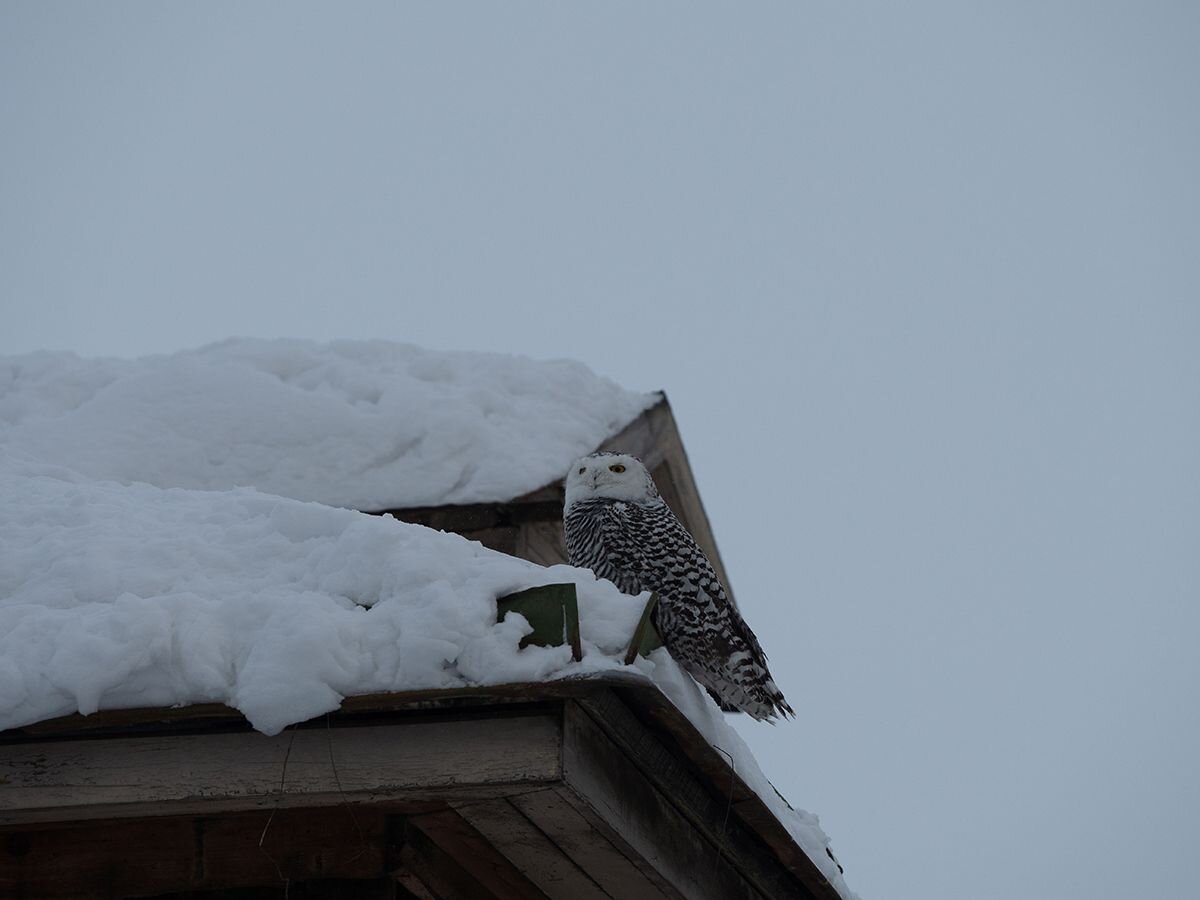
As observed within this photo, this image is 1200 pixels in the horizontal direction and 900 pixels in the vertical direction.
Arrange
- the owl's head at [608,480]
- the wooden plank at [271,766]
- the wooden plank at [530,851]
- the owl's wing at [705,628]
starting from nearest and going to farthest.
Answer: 1. the wooden plank at [271,766]
2. the wooden plank at [530,851]
3. the owl's wing at [705,628]
4. the owl's head at [608,480]

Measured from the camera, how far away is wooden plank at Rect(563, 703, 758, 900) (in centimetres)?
224

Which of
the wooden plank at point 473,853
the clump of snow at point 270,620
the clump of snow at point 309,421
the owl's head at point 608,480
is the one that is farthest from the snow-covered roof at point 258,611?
the clump of snow at point 309,421

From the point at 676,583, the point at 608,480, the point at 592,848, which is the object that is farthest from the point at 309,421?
the point at 592,848

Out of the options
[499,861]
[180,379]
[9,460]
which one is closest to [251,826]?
[499,861]

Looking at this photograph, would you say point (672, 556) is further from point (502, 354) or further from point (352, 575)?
point (502, 354)

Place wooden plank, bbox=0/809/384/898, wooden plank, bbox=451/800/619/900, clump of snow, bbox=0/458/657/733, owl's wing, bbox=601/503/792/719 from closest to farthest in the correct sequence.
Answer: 1. clump of snow, bbox=0/458/657/733
2. wooden plank, bbox=451/800/619/900
3. wooden plank, bbox=0/809/384/898
4. owl's wing, bbox=601/503/792/719

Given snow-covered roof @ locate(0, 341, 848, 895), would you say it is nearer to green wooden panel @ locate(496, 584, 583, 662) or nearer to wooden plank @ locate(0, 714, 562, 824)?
green wooden panel @ locate(496, 584, 583, 662)

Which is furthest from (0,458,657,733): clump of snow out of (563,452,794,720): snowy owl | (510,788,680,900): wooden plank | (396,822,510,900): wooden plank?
(563,452,794,720): snowy owl

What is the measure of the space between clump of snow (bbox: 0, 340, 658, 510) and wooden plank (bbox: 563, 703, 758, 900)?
2.17 m

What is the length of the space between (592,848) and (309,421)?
2.93m

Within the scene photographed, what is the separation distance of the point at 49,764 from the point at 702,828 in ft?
4.26

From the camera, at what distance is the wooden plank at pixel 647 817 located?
2244 millimetres

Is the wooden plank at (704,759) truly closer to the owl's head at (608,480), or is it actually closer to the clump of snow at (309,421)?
the owl's head at (608,480)

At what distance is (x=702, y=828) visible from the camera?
2.71 m
